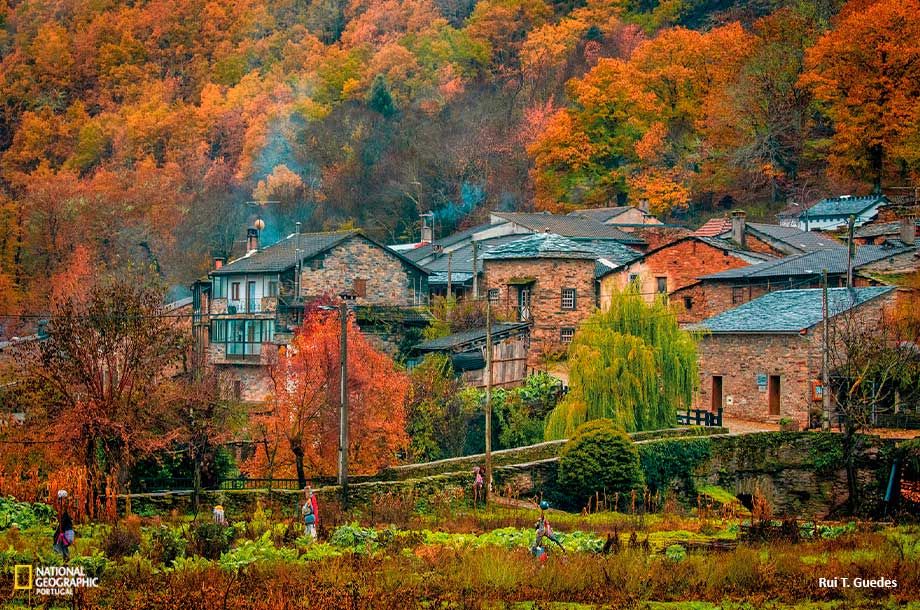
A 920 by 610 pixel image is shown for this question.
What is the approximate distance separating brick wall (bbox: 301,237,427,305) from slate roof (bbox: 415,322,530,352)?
14.3 ft

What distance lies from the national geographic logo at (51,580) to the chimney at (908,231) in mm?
38805

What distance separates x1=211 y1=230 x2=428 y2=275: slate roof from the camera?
51.7 metres

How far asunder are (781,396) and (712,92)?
135 ft

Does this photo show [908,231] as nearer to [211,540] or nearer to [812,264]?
[812,264]

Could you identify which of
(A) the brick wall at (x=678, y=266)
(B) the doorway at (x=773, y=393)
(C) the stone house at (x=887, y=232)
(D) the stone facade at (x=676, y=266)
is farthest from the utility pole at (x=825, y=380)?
(C) the stone house at (x=887, y=232)

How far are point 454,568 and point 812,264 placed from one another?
3101cm

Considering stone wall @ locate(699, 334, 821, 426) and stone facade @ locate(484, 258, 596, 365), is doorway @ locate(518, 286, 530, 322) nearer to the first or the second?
stone facade @ locate(484, 258, 596, 365)

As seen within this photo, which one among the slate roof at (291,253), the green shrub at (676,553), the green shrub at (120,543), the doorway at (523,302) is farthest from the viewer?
the slate roof at (291,253)


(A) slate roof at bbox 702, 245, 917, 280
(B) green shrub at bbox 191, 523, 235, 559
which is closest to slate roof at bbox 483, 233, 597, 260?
(A) slate roof at bbox 702, 245, 917, 280

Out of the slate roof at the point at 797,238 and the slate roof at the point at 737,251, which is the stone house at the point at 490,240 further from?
the slate roof at the point at 737,251

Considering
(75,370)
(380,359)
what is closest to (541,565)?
Answer: (75,370)

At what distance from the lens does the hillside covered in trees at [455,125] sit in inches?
2783

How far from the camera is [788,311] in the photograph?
134 ft

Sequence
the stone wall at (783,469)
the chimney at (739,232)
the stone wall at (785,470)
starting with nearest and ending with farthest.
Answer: the stone wall at (785,470) → the stone wall at (783,469) → the chimney at (739,232)
